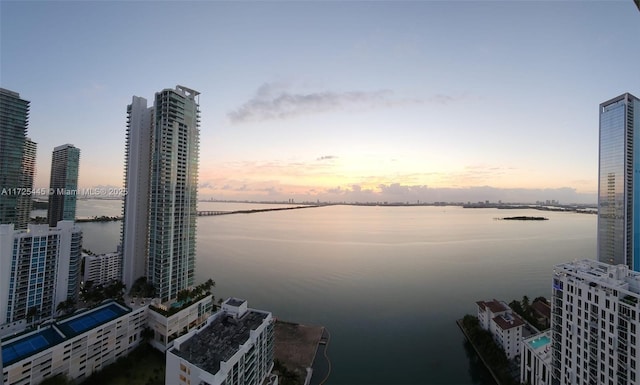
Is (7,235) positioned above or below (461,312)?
above

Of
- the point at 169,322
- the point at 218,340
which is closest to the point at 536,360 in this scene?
the point at 218,340

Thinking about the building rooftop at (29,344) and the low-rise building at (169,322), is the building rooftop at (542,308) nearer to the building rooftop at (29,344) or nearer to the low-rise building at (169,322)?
the low-rise building at (169,322)

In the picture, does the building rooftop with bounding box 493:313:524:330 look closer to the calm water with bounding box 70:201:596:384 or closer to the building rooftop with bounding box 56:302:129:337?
the calm water with bounding box 70:201:596:384

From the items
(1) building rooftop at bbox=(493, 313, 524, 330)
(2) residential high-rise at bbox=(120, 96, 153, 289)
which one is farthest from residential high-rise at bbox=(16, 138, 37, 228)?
(1) building rooftop at bbox=(493, 313, 524, 330)

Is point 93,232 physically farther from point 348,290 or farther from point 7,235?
point 348,290

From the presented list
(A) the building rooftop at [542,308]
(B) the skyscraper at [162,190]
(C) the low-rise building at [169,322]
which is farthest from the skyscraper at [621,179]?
(B) the skyscraper at [162,190]

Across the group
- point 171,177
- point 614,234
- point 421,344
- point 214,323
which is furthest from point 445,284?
point 171,177
